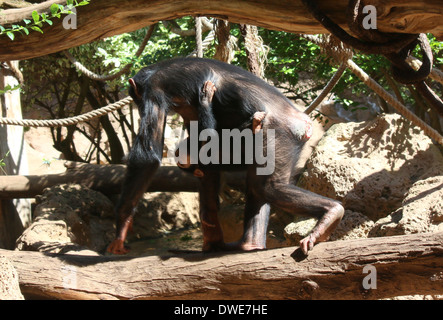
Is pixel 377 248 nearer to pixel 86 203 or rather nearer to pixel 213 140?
pixel 213 140

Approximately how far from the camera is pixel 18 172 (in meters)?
7.20

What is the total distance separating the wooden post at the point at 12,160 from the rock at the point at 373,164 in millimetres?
3853

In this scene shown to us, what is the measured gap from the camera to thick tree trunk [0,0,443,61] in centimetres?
239

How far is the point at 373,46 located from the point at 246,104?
988mm

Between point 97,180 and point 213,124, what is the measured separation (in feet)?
14.0

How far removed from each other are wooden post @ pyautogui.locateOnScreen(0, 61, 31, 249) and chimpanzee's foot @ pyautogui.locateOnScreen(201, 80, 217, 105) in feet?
12.5

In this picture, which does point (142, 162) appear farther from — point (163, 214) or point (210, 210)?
point (163, 214)

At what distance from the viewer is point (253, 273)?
2.95 metres

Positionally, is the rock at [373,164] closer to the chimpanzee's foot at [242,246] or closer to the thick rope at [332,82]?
the thick rope at [332,82]

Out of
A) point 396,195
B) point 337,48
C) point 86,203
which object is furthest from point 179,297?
point 86,203

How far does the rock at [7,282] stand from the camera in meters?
2.71

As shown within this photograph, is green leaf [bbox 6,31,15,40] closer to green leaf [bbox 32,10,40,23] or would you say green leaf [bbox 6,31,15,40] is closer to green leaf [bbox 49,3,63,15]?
green leaf [bbox 32,10,40,23]
